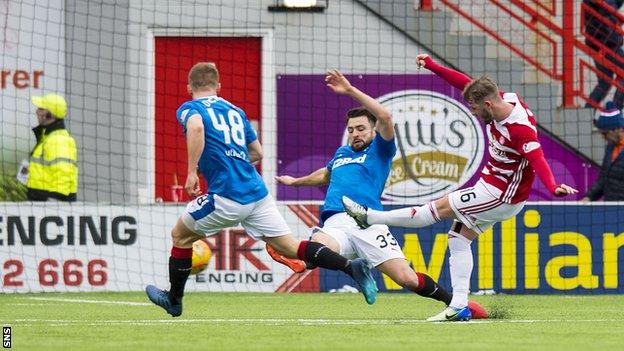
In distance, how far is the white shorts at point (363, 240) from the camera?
12562 mm

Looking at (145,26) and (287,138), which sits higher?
(145,26)

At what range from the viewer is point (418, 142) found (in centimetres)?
2070

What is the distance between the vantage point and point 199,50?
69.2 feet

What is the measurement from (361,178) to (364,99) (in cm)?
134

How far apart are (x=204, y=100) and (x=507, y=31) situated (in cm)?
1051

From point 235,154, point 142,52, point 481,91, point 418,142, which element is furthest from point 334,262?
point 142,52

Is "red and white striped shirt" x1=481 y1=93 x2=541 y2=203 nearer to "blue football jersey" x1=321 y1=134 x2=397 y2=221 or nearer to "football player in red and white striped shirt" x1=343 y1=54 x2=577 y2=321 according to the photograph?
"football player in red and white striped shirt" x1=343 y1=54 x2=577 y2=321

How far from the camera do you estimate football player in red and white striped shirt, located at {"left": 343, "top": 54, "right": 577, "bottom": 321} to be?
443 inches

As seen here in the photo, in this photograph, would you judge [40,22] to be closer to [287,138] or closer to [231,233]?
[287,138]

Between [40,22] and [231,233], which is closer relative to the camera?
[231,233]

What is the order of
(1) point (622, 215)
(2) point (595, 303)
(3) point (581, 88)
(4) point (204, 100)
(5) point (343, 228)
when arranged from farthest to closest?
1. (3) point (581, 88)
2. (1) point (622, 215)
3. (2) point (595, 303)
4. (5) point (343, 228)
5. (4) point (204, 100)

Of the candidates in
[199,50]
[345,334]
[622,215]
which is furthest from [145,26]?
[345,334]

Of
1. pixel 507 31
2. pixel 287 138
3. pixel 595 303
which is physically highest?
pixel 507 31

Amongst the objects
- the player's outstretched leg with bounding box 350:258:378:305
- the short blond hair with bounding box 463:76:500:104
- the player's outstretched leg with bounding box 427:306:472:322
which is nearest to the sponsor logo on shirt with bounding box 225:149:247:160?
the player's outstretched leg with bounding box 350:258:378:305
